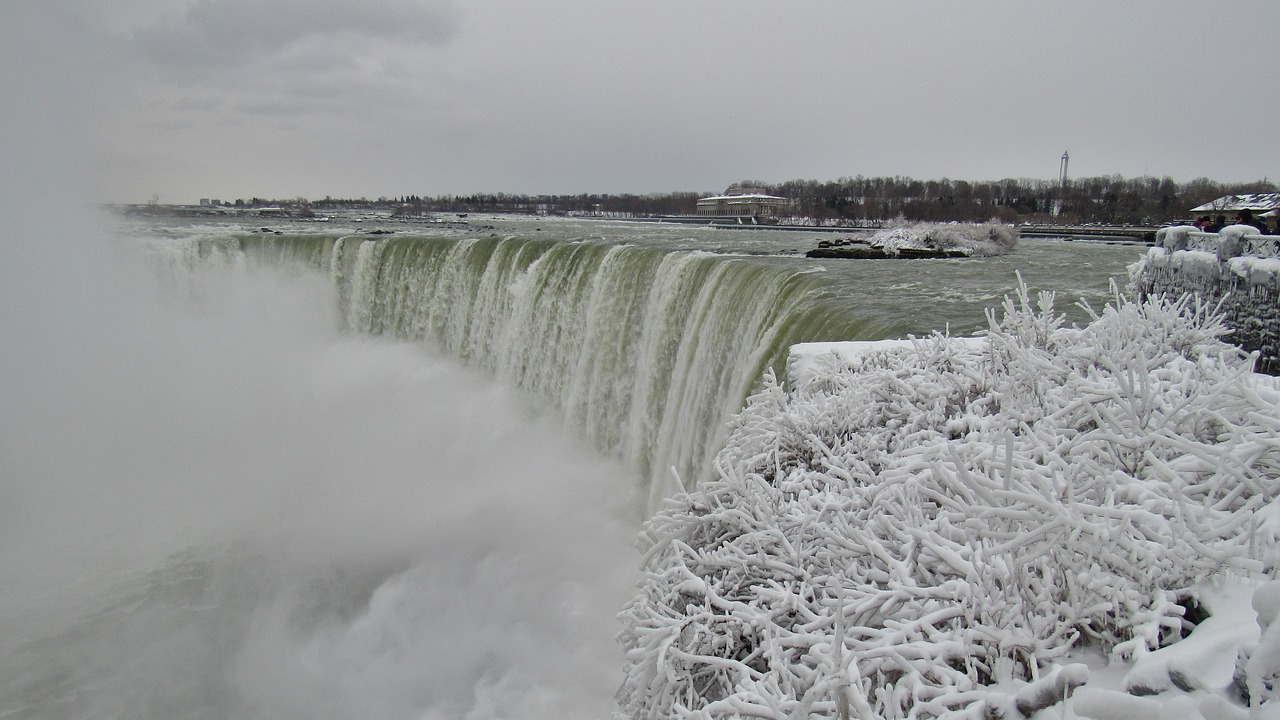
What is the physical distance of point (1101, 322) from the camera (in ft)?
15.7

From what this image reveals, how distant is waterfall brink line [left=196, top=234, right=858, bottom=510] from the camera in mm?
11242

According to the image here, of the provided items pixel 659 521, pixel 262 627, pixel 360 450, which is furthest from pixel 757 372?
pixel 360 450

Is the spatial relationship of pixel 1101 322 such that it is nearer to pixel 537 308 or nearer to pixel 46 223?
pixel 537 308

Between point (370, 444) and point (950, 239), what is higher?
point (950, 239)

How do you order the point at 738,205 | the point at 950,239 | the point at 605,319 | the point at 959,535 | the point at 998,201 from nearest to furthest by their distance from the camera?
the point at 959,535 → the point at 605,319 → the point at 950,239 → the point at 998,201 → the point at 738,205

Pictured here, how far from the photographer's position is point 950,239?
25.7 metres

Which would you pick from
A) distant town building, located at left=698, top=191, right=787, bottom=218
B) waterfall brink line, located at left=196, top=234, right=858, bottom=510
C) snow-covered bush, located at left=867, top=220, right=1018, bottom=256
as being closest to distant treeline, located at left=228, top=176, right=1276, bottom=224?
distant town building, located at left=698, top=191, right=787, bottom=218

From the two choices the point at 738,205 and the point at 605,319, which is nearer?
the point at 605,319

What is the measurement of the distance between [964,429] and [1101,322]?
1.50 meters

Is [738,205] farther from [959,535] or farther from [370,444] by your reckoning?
[959,535]

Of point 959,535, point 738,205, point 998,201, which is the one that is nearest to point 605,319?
point 959,535

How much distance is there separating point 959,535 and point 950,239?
25.1 m

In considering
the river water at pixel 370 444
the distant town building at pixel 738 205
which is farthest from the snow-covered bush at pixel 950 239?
the distant town building at pixel 738 205

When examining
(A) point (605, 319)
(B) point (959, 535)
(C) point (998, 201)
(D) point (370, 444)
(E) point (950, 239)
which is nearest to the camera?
(B) point (959, 535)
